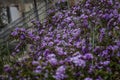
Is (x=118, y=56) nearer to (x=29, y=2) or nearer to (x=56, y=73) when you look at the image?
(x=56, y=73)

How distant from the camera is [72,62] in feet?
11.7

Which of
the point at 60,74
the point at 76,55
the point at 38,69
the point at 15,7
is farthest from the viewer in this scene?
the point at 15,7

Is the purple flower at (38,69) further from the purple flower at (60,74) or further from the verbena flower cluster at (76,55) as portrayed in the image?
the purple flower at (60,74)

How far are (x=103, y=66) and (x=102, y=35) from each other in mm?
1132

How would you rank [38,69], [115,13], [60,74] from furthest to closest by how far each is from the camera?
1. [115,13]
2. [38,69]
3. [60,74]

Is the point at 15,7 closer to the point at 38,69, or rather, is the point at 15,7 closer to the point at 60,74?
the point at 38,69

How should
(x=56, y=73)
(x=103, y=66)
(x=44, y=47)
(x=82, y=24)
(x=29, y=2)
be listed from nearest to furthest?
(x=56, y=73) → (x=103, y=66) → (x=44, y=47) → (x=82, y=24) → (x=29, y=2)

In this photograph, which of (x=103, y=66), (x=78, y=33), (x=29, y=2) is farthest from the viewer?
(x=29, y=2)

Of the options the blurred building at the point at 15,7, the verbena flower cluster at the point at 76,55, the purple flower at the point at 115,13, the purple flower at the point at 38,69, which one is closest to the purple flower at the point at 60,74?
the verbena flower cluster at the point at 76,55

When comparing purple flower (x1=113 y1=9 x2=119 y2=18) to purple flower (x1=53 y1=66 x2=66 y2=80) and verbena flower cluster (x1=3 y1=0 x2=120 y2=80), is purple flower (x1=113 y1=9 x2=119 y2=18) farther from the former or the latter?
purple flower (x1=53 y1=66 x2=66 y2=80)

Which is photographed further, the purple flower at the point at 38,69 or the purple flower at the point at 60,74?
the purple flower at the point at 38,69

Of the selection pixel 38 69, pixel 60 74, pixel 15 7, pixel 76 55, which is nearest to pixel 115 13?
pixel 76 55

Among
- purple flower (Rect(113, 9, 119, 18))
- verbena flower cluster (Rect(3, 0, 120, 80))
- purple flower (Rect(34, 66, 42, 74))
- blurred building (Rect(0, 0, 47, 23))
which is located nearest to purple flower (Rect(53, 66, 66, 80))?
verbena flower cluster (Rect(3, 0, 120, 80))

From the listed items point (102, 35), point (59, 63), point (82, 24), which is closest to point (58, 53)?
point (59, 63)
